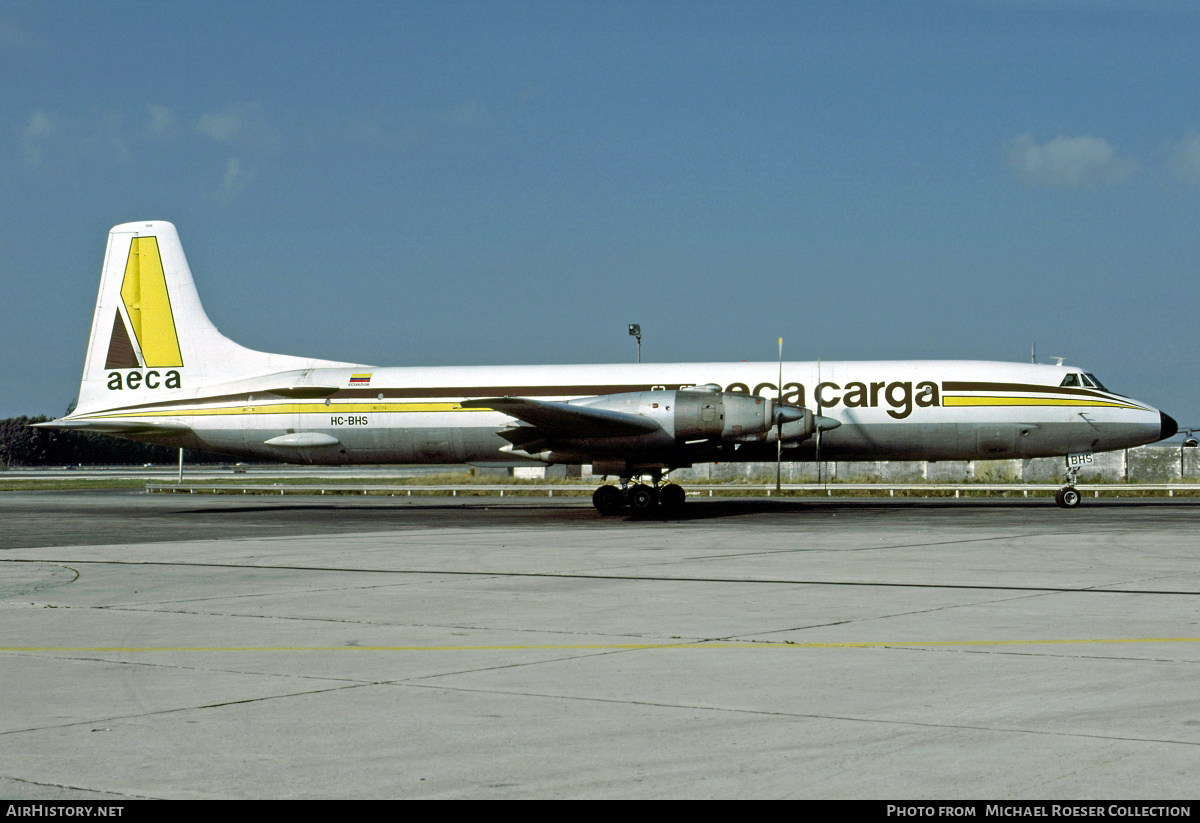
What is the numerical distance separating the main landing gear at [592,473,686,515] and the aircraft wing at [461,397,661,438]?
2054 millimetres

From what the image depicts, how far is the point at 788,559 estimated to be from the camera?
56.5ft

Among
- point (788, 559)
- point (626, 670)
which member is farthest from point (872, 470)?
point (626, 670)

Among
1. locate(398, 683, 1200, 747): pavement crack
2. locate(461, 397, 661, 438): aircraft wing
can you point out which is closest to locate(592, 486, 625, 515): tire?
locate(461, 397, 661, 438): aircraft wing

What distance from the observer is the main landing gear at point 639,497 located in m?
30.1

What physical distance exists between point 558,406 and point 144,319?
1681 centimetres

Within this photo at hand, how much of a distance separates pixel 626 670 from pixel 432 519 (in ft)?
75.6

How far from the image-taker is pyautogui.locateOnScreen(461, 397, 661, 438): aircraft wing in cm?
2745

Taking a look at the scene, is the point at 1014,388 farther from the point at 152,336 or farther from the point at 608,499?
the point at 152,336

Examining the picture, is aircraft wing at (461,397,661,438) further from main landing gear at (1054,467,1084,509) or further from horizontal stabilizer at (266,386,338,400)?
main landing gear at (1054,467,1084,509)

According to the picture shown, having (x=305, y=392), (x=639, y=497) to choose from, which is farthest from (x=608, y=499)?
(x=305, y=392)

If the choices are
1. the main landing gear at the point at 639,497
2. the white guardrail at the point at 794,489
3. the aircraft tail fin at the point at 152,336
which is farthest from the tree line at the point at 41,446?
A: the main landing gear at the point at 639,497

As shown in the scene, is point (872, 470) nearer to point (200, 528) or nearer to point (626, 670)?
point (200, 528)

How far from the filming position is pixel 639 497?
98.7 ft

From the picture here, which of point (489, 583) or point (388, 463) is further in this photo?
point (388, 463)
